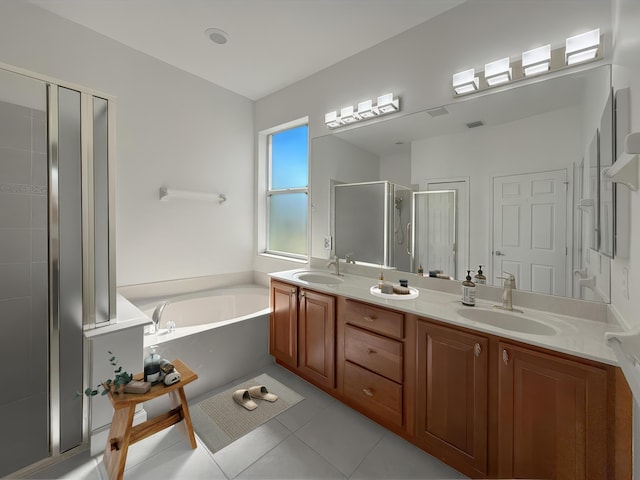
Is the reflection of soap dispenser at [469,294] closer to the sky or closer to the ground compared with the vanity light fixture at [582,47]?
closer to the ground

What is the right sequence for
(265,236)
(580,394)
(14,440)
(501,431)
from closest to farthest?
(580,394)
(501,431)
(14,440)
(265,236)

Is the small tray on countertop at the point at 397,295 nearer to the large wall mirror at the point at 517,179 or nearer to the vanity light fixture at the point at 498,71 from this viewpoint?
the large wall mirror at the point at 517,179

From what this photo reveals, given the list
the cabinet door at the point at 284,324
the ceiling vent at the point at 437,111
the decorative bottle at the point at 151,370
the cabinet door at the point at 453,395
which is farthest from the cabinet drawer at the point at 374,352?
the ceiling vent at the point at 437,111

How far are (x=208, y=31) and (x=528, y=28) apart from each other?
226cm

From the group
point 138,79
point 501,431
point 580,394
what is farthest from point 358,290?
point 138,79

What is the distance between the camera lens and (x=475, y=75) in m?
1.79

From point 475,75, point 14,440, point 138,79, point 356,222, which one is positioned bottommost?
point 14,440

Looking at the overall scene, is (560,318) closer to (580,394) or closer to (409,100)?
(580,394)

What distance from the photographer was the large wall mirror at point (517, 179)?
1443 mm

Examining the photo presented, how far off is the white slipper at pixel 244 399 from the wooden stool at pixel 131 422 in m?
0.41

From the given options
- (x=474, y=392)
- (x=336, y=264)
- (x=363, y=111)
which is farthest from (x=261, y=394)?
(x=363, y=111)

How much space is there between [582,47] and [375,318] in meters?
1.85

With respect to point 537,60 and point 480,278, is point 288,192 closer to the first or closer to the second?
point 480,278

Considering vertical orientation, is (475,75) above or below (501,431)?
above
